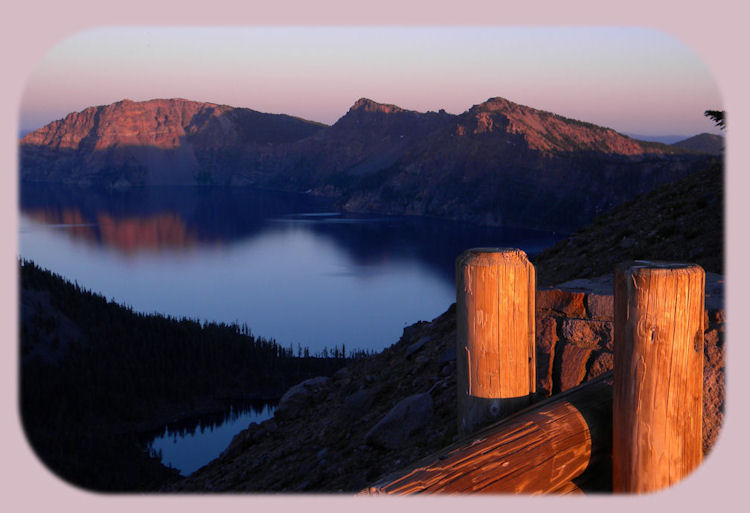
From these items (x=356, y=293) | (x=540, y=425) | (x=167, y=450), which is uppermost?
(x=540, y=425)

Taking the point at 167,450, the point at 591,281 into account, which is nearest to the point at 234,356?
the point at 167,450

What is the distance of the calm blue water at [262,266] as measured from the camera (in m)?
43.7

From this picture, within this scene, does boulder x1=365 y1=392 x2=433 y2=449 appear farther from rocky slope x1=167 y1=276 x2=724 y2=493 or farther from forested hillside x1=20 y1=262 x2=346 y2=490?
forested hillside x1=20 y1=262 x2=346 y2=490

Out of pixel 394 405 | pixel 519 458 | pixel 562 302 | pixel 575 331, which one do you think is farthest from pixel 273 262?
pixel 519 458

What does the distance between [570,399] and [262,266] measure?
66373 mm

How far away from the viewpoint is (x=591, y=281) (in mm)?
5121

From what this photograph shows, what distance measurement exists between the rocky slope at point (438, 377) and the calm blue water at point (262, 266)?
16.8 metres

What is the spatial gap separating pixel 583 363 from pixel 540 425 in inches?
37.0

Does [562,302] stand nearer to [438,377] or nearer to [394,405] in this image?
[438,377]

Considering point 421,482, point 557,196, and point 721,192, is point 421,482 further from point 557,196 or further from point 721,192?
point 557,196

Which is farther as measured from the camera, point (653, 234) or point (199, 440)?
point (199, 440)

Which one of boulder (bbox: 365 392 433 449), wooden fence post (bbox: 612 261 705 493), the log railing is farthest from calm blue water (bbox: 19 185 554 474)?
wooden fence post (bbox: 612 261 705 493)

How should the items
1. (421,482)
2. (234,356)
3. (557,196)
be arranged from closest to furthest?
1. (421,482)
2. (234,356)
3. (557,196)

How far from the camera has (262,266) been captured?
226ft
